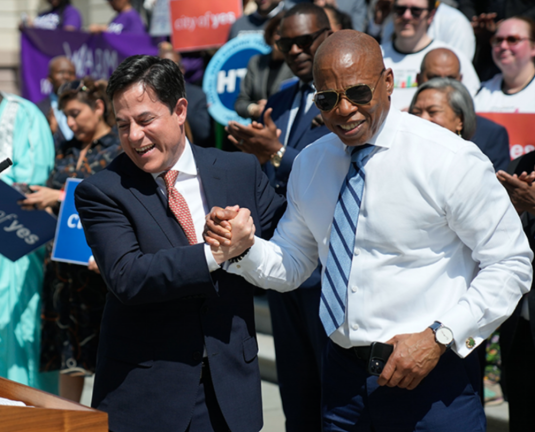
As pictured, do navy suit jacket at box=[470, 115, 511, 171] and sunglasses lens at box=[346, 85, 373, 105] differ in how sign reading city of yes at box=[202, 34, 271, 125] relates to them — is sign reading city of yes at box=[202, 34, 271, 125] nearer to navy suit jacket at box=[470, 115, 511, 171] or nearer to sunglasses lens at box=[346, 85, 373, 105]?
navy suit jacket at box=[470, 115, 511, 171]

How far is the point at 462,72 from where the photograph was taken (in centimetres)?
454

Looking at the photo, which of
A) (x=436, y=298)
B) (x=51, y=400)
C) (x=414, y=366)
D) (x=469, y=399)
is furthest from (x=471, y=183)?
(x=51, y=400)

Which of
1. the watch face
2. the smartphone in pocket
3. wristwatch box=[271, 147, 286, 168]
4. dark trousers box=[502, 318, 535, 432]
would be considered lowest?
dark trousers box=[502, 318, 535, 432]

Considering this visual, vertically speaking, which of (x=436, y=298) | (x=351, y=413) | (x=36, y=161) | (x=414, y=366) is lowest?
(x=351, y=413)

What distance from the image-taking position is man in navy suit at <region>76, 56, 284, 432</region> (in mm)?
2352

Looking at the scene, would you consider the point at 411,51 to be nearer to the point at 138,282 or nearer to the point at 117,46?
the point at 138,282

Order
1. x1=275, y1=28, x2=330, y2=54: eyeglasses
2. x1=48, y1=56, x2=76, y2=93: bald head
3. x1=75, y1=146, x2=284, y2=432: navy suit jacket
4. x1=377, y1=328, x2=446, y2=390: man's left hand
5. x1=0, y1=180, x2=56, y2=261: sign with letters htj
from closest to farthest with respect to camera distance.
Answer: x1=377, y1=328, x2=446, y2=390: man's left hand → x1=75, y1=146, x2=284, y2=432: navy suit jacket → x1=275, y1=28, x2=330, y2=54: eyeglasses → x1=0, y1=180, x2=56, y2=261: sign with letters htj → x1=48, y1=56, x2=76, y2=93: bald head

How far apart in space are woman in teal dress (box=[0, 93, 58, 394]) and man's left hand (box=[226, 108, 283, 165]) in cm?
179

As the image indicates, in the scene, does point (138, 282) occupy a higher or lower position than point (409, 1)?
lower

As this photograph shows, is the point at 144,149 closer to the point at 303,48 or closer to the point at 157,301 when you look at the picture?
the point at 157,301

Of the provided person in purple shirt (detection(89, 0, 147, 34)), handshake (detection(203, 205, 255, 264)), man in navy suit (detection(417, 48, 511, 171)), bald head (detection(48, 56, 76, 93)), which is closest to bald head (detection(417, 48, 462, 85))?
man in navy suit (detection(417, 48, 511, 171))

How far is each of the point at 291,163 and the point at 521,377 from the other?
5.12ft

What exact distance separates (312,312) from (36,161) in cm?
231

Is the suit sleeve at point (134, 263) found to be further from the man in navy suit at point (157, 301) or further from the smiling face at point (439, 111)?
the smiling face at point (439, 111)
